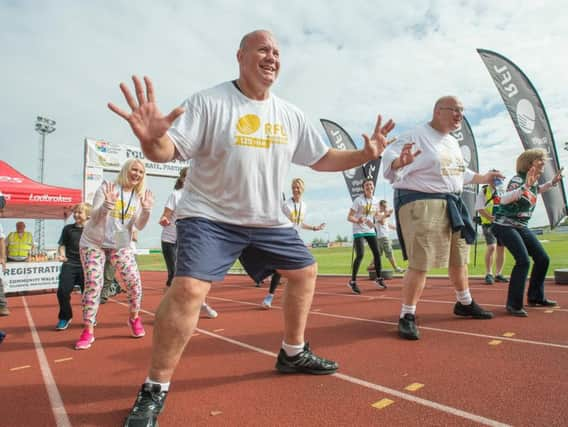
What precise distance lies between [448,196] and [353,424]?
2.48 metres

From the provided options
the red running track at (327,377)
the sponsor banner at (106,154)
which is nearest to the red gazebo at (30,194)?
the sponsor banner at (106,154)

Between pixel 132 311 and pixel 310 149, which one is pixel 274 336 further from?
pixel 310 149

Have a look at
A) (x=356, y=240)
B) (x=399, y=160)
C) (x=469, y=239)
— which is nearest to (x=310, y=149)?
(x=399, y=160)

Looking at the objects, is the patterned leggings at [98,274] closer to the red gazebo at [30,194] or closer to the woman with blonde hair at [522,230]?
the woman with blonde hair at [522,230]

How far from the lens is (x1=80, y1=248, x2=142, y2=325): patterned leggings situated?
386 centimetres

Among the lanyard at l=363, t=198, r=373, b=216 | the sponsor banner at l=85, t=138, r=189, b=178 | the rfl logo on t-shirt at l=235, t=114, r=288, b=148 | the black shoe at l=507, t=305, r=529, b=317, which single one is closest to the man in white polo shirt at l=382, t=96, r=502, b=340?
the black shoe at l=507, t=305, r=529, b=317

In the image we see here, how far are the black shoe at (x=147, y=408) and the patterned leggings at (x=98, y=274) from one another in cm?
230

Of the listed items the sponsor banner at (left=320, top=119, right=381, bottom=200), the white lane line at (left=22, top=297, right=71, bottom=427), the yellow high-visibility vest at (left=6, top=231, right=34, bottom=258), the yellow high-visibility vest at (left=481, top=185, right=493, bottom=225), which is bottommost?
the yellow high-visibility vest at (left=6, top=231, right=34, bottom=258)

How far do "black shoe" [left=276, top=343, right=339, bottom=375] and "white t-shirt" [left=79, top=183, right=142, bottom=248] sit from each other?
7.77ft

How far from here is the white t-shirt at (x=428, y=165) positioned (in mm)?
3512

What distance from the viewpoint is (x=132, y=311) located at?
159 inches

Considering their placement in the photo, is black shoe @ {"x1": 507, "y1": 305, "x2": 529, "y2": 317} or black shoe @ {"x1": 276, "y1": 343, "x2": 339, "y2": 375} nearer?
black shoe @ {"x1": 276, "y1": 343, "x2": 339, "y2": 375}

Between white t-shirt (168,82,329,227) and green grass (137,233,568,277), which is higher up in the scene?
white t-shirt (168,82,329,227)

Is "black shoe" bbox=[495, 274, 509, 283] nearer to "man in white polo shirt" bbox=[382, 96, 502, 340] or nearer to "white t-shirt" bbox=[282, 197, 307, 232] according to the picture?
"white t-shirt" bbox=[282, 197, 307, 232]
